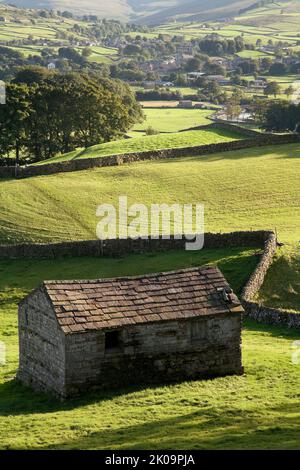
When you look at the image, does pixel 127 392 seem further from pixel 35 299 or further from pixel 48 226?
pixel 48 226

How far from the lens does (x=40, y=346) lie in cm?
3159

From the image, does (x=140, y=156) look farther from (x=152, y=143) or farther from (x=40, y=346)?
(x=40, y=346)

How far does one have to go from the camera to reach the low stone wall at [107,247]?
51906 mm

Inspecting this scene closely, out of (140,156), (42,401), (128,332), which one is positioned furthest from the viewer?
(140,156)

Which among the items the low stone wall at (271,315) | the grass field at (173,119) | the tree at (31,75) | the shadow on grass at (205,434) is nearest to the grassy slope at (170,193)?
the low stone wall at (271,315)

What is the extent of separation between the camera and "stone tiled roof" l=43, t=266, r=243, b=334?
3047 centimetres

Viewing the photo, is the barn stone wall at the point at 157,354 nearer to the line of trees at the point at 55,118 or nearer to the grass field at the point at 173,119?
the line of trees at the point at 55,118

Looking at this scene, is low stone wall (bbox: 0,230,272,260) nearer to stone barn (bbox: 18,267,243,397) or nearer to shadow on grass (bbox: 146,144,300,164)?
stone barn (bbox: 18,267,243,397)

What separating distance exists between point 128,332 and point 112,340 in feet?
1.85

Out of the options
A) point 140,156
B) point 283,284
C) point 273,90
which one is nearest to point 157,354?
point 283,284

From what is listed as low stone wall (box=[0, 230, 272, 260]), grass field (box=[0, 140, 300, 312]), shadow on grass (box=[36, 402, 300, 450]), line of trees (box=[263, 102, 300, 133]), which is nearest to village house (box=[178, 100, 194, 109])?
line of trees (box=[263, 102, 300, 133])

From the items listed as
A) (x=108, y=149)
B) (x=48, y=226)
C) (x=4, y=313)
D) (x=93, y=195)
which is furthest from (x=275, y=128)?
(x=4, y=313)

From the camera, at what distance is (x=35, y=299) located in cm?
3178
